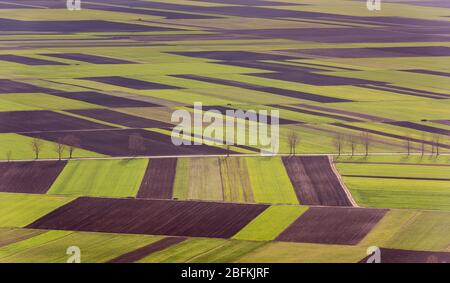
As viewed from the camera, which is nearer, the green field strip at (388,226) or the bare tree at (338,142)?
the green field strip at (388,226)

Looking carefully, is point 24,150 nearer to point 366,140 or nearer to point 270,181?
point 270,181

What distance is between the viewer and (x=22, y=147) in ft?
216

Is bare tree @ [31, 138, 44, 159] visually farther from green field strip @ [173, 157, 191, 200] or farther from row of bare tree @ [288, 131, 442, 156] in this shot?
row of bare tree @ [288, 131, 442, 156]

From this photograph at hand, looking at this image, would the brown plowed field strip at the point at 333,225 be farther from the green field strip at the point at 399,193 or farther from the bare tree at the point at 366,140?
the bare tree at the point at 366,140

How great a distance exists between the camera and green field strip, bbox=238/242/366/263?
4178cm

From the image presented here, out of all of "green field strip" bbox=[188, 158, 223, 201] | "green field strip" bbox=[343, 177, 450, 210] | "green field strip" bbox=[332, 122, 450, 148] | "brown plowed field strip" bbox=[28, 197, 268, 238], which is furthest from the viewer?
"green field strip" bbox=[332, 122, 450, 148]

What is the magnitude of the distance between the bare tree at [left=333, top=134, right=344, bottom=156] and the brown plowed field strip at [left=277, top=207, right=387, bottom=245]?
14401mm

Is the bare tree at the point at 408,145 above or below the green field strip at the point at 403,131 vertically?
below

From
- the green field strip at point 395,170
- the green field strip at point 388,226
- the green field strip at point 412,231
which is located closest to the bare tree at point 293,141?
the green field strip at point 395,170

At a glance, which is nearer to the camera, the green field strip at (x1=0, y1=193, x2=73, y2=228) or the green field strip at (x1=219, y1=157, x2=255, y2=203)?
the green field strip at (x1=0, y1=193, x2=73, y2=228)

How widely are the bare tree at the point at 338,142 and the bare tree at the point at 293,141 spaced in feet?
8.42

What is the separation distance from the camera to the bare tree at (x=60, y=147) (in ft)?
209

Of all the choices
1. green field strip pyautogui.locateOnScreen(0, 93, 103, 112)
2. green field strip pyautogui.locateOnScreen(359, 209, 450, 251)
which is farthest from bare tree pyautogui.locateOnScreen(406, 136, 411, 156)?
green field strip pyautogui.locateOnScreen(0, 93, 103, 112)

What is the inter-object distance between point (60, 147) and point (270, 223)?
22.1 metres
